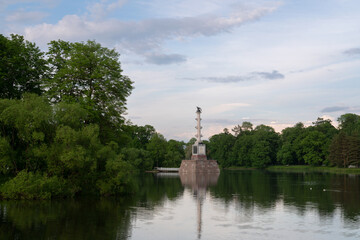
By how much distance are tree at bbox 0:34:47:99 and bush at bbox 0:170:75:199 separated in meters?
13.6

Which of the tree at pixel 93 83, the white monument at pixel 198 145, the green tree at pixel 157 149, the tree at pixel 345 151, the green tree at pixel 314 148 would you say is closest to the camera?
the tree at pixel 93 83

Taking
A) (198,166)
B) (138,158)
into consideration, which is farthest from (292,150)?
(138,158)

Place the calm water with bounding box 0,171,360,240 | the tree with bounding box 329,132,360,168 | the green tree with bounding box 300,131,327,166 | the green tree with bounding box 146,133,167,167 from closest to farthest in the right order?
the calm water with bounding box 0,171,360,240, the tree with bounding box 329,132,360,168, the green tree with bounding box 300,131,327,166, the green tree with bounding box 146,133,167,167

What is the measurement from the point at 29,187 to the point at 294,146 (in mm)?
116873

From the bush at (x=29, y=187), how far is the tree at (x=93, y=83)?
961 cm

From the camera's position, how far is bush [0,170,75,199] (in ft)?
98.8

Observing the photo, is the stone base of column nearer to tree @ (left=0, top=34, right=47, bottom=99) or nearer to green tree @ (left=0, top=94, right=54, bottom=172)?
tree @ (left=0, top=34, right=47, bottom=99)

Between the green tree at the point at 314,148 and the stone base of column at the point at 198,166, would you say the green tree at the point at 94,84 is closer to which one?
the stone base of column at the point at 198,166

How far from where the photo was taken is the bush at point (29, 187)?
30.1m

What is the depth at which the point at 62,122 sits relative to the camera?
112 feet

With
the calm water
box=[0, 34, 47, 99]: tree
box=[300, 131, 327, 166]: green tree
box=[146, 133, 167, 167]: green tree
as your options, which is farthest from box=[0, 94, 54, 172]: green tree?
box=[300, 131, 327, 166]: green tree

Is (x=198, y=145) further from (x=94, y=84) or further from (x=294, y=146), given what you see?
(x=94, y=84)

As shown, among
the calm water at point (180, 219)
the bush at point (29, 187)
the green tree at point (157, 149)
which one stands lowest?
the calm water at point (180, 219)

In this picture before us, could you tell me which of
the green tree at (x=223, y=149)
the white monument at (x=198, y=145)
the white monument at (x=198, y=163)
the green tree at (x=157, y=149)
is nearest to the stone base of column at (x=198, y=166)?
the white monument at (x=198, y=163)
